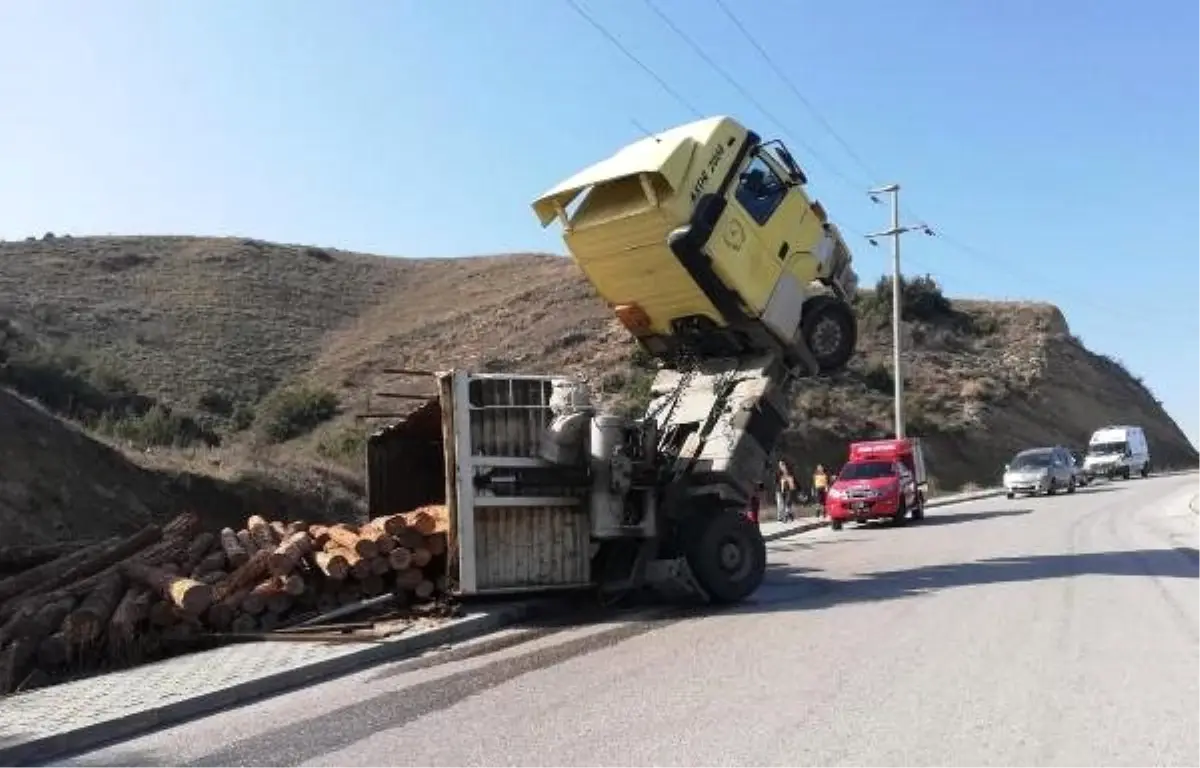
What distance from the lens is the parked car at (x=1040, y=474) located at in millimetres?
38375

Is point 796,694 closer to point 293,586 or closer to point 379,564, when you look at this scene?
point 379,564

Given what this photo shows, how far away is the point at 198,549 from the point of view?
43.1 feet

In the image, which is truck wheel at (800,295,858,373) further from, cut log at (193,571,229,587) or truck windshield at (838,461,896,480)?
truck windshield at (838,461,896,480)

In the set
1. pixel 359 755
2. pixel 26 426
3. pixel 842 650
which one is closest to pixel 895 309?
pixel 26 426

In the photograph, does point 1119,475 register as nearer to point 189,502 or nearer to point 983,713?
point 189,502

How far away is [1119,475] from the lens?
52125 millimetres

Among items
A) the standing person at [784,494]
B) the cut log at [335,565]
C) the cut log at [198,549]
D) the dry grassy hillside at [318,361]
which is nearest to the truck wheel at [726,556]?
the cut log at [335,565]

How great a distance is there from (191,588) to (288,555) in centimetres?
116

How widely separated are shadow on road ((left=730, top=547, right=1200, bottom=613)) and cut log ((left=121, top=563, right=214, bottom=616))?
5604 millimetres

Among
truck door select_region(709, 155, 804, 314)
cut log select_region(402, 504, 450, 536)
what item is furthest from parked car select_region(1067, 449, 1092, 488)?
cut log select_region(402, 504, 450, 536)

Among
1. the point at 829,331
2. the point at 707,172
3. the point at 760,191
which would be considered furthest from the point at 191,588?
the point at 829,331

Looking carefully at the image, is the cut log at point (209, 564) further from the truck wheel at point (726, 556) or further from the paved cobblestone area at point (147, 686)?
the truck wheel at point (726, 556)

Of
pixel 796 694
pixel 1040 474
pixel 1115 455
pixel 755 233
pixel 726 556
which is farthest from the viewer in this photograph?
pixel 1115 455

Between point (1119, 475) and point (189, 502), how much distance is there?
145ft
